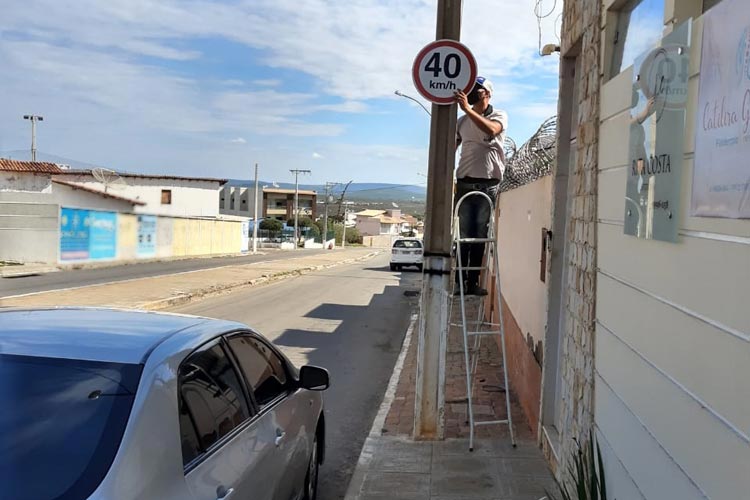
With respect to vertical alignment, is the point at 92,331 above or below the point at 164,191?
below

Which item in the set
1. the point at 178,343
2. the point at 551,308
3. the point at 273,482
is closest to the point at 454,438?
the point at 551,308

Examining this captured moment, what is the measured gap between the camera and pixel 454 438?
568cm

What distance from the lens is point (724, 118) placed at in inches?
74.4

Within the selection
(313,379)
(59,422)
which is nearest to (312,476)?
(313,379)

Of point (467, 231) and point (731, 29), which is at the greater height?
point (731, 29)

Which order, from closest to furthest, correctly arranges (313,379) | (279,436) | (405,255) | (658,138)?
(658,138) < (279,436) < (313,379) < (405,255)

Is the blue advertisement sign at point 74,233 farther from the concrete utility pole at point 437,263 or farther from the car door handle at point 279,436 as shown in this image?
the car door handle at point 279,436

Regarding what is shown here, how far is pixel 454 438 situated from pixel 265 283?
1817 cm

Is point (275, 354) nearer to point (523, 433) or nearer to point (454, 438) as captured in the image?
point (454, 438)

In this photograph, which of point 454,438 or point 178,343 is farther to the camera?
point 454,438

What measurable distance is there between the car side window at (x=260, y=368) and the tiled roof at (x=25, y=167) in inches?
1693

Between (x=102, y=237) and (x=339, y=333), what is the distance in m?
21.5

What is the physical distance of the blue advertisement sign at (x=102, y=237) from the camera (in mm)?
29891

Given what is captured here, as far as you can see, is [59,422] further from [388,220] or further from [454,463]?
[388,220]
